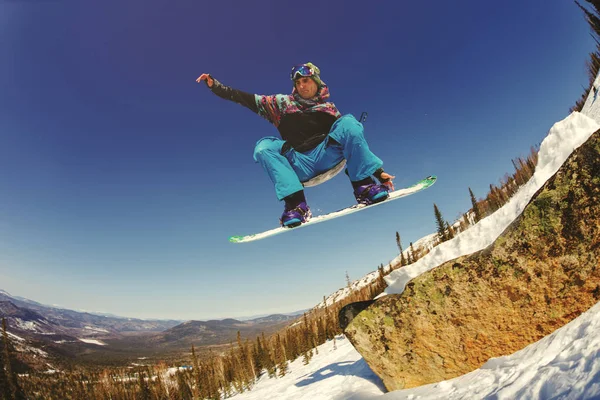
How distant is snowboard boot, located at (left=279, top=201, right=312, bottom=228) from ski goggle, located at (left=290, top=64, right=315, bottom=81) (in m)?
1.88

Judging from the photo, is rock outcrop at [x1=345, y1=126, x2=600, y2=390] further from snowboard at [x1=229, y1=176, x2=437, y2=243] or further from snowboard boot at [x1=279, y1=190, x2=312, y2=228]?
snowboard boot at [x1=279, y1=190, x2=312, y2=228]

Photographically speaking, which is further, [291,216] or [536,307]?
[291,216]

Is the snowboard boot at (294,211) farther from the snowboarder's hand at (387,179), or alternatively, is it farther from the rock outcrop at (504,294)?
the rock outcrop at (504,294)

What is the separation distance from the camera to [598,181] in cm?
291

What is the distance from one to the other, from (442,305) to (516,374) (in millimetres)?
1493

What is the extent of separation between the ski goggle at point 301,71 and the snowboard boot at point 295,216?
1.88 meters

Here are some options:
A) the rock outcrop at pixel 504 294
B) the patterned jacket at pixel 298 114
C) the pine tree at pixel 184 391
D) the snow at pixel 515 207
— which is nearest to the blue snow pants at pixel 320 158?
the patterned jacket at pixel 298 114

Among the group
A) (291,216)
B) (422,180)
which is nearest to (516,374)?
(422,180)

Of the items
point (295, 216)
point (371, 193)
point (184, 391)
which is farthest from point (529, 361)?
point (184, 391)

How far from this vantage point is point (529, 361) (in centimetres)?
289

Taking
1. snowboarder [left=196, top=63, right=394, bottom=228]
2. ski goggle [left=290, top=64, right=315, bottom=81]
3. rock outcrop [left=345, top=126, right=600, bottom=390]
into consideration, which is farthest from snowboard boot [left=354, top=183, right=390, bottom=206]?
Answer: ski goggle [left=290, top=64, right=315, bottom=81]

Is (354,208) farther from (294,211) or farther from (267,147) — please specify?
(267,147)

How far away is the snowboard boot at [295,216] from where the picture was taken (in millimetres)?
4066

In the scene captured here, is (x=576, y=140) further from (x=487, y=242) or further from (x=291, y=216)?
(x=291, y=216)
